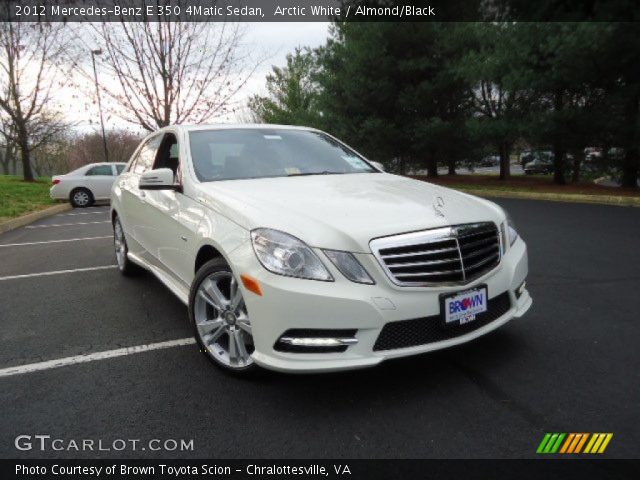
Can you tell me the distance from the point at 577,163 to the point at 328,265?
50.5ft

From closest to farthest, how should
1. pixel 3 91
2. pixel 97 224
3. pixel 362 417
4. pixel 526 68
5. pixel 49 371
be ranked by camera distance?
pixel 362 417
pixel 49 371
pixel 97 224
pixel 526 68
pixel 3 91

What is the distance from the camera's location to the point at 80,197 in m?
15.0

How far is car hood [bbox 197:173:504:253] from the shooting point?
7.79ft

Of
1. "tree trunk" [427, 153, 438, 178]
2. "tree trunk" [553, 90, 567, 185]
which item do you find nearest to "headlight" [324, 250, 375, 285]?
"tree trunk" [553, 90, 567, 185]

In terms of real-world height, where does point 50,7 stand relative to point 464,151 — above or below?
above

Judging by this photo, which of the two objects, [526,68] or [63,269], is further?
[526,68]

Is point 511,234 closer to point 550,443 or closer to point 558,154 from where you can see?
point 550,443

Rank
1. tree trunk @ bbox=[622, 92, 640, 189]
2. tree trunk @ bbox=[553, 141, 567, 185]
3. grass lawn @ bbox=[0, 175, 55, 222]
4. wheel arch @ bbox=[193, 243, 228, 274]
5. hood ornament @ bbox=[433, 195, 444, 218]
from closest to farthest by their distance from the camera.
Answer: hood ornament @ bbox=[433, 195, 444, 218], wheel arch @ bbox=[193, 243, 228, 274], grass lawn @ bbox=[0, 175, 55, 222], tree trunk @ bbox=[622, 92, 640, 189], tree trunk @ bbox=[553, 141, 567, 185]

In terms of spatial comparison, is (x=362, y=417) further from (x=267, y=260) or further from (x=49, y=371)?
(x=49, y=371)

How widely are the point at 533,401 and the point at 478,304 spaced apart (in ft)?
1.87

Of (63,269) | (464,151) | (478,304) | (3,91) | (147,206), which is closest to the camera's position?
(478,304)

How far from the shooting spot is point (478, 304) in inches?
100

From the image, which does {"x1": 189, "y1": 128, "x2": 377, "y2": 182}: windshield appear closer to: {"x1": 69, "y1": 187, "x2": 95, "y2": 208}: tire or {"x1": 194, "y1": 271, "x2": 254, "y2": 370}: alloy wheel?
{"x1": 194, "y1": 271, "x2": 254, "y2": 370}: alloy wheel

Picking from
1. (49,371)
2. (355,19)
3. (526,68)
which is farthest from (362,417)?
(355,19)
